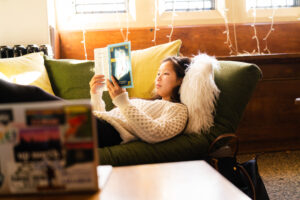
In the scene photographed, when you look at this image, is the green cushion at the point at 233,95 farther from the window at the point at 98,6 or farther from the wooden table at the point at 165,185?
the window at the point at 98,6

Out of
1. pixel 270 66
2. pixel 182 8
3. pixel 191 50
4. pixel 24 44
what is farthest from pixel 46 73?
pixel 270 66

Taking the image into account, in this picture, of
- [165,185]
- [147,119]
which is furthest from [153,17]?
[165,185]

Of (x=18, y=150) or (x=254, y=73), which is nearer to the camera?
(x=18, y=150)

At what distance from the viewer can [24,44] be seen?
90.1 inches

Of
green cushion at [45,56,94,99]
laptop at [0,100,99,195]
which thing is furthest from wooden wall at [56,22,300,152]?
laptop at [0,100,99,195]

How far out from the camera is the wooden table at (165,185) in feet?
2.12

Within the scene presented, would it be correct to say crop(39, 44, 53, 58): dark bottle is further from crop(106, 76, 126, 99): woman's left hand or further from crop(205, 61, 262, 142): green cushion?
crop(205, 61, 262, 142): green cushion

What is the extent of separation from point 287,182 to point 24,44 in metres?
2.09

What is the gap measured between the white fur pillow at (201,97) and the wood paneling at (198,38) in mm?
1103

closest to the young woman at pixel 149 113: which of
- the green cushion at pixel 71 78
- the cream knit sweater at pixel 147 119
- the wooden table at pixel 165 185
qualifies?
the cream knit sweater at pixel 147 119

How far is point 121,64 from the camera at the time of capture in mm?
1386

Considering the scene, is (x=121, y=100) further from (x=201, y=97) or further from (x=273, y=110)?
(x=273, y=110)

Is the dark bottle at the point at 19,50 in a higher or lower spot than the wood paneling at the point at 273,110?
higher

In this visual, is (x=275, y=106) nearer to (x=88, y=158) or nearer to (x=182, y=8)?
(x=182, y=8)
